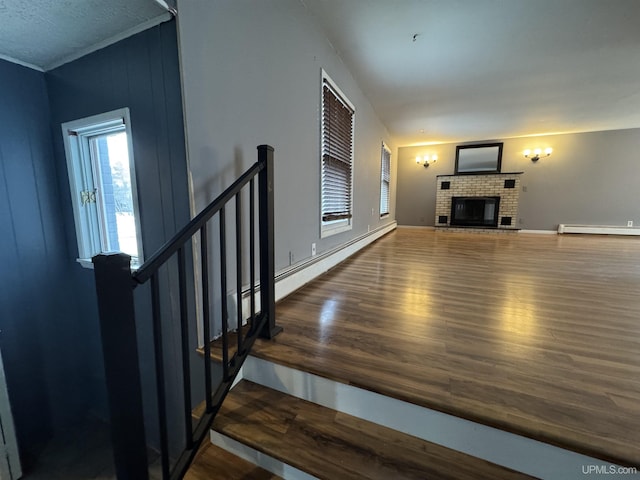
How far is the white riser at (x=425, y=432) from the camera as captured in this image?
0.90 metres

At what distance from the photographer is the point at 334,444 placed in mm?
1052

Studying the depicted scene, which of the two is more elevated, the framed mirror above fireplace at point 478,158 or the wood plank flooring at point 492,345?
the framed mirror above fireplace at point 478,158

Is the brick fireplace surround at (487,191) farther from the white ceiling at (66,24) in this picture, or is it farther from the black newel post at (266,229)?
the white ceiling at (66,24)

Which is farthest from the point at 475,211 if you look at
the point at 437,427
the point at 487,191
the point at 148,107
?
the point at 148,107

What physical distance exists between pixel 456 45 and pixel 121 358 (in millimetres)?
3980

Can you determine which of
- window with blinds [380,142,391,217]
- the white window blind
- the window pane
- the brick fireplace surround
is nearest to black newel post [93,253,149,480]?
the window pane

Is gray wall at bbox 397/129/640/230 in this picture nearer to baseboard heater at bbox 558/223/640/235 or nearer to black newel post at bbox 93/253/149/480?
baseboard heater at bbox 558/223/640/235

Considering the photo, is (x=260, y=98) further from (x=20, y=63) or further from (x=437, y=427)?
(x=437, y=427)

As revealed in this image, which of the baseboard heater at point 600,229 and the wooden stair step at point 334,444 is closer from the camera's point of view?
the wooden stair step at point 334,444

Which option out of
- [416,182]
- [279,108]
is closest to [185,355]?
[279,108]

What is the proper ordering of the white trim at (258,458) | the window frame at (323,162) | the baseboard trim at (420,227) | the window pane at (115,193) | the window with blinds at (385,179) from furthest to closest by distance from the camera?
the baseboard trim at (420,227)
the window with blinds at (385,179)
the window frame at (323,162)
the window pane at (115,193)
the white trim at (258,458)

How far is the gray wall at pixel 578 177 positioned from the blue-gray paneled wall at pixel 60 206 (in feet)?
26.3

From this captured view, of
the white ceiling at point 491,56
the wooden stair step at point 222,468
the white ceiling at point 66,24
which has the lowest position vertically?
the wooden stair step at point 222,468

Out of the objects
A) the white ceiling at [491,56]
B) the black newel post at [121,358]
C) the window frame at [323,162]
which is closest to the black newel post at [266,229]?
the black newel post at [121,358]
